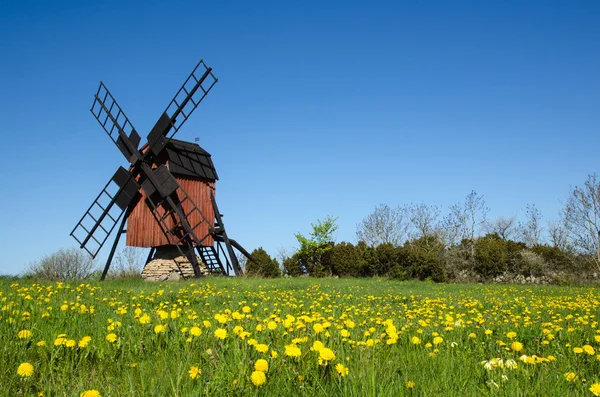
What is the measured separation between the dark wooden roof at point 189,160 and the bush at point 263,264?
639 cm

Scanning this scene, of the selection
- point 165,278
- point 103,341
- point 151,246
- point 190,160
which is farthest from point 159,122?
point 103,341

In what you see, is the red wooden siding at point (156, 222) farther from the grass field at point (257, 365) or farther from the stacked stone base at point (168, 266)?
the grass field at point (257, 365)

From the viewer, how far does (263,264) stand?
27.6 metres

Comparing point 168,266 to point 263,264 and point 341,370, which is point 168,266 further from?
point 341,370

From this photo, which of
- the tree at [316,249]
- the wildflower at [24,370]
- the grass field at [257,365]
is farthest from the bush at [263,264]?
the wildflower at [24,370]

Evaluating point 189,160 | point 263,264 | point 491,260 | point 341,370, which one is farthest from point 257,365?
point 491,260

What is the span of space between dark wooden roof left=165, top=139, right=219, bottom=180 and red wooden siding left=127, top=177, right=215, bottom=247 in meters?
0.43

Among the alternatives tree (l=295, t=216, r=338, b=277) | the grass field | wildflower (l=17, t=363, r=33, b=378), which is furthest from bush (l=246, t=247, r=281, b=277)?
wildflower (l=17, t=363, r=33, b=378)

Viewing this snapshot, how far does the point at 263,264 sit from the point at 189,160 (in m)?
8.51

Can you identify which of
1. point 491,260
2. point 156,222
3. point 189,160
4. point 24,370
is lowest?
point 24,370

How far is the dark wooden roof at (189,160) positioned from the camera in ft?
71.8

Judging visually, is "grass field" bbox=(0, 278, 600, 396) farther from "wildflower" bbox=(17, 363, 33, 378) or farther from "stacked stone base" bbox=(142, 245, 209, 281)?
"stacked stone base" bbox=(142, 245, 209, 281)

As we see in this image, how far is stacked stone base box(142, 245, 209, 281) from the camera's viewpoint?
70.7 feet

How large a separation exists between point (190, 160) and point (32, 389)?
21.1 m
